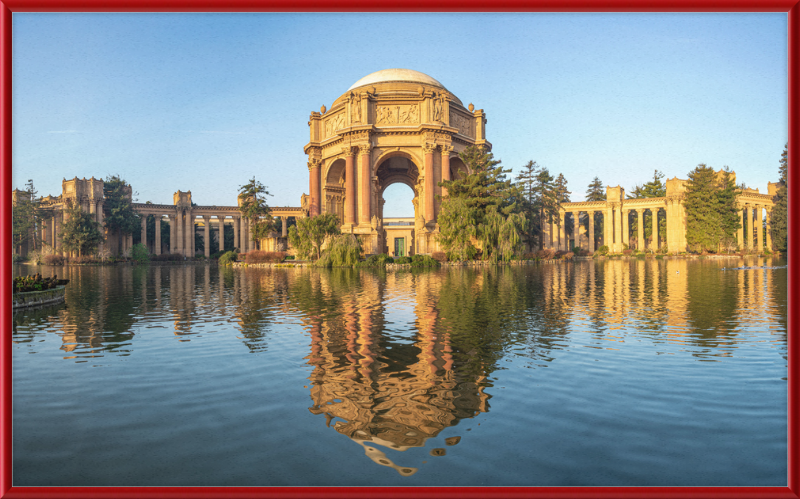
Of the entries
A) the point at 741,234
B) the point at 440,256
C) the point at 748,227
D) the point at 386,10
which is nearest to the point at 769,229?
the point at 748,227

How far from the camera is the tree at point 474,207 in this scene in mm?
41250

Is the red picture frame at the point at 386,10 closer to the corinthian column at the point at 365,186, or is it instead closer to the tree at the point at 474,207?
the tree at the point at 474,207

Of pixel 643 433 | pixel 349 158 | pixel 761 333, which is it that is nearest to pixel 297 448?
A: pixel 643 433

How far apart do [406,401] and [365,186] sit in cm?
4703

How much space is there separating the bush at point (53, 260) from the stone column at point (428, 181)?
42614mm

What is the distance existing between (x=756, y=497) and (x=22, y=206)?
211 ft

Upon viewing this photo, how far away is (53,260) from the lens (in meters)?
54.2

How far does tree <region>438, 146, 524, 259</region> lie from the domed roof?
1403 cm

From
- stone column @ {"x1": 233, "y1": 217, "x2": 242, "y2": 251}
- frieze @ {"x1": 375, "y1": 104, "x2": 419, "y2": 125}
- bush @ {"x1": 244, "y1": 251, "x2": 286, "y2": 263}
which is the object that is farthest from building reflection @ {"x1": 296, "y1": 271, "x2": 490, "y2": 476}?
stone column @ {"x1": 233, "y1": 217, "x2": 242, "y2": 251}

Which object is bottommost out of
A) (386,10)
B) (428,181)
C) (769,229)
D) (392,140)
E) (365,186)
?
(386,10)

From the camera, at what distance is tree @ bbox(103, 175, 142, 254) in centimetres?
6750

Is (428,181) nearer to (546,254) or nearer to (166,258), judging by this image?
(546,254)

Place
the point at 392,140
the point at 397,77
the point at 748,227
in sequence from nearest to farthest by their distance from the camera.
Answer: the point at 392,140 → the point at 397,77 → the point at 748,227

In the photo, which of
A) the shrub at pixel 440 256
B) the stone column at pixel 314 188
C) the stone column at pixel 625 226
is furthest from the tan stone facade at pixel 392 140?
the stone column at pixel 625 226
